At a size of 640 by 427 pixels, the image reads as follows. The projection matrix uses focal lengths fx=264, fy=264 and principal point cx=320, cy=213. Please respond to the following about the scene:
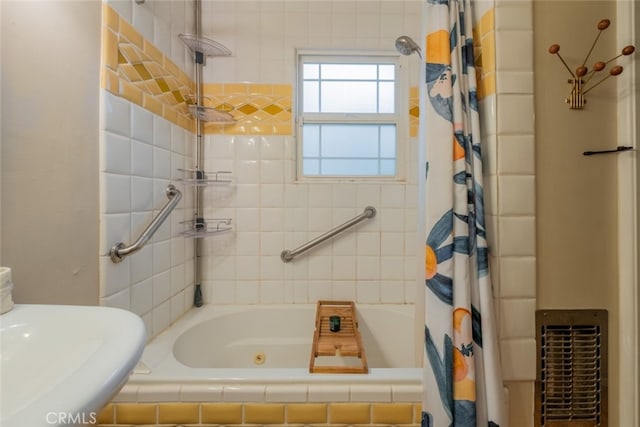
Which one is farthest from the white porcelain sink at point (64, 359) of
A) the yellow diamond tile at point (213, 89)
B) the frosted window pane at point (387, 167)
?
the frosted window pane at point (387, 167)

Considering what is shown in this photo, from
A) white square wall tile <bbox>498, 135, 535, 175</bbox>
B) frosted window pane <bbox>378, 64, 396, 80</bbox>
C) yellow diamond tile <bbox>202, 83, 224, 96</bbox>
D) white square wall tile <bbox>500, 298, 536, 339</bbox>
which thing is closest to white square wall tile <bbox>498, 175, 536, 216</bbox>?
white square wall tile <bbox>498, 135, 535, 175</bbox>

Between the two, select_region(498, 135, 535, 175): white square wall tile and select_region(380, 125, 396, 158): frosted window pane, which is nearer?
select_region(498, 135, 535, 175): white square wall tile

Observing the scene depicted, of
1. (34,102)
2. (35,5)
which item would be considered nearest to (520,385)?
(34,102)

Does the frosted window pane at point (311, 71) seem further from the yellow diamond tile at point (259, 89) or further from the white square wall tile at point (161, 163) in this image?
the white square wall tile at point (161, 163)

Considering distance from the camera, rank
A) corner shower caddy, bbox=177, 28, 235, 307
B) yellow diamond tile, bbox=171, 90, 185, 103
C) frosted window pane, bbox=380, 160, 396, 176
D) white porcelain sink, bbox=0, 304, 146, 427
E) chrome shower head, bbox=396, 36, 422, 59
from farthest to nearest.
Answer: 1. frosted window pane, bbox=380, 160, 396, 176
2. corner shower caddy, bbox=177, 28, 235, 307
3. yellow diamond tile, bbox=171, 90, 185, 103
4. chrome shower head, bbox=396, 36, 422, 59
5. white porcelain sink, bbox=0, 304, 146, 427

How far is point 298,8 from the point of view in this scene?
1.50 m

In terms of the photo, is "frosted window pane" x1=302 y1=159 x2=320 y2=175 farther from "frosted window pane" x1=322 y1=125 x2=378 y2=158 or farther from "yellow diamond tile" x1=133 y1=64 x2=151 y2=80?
"yellow diamond tile" x1=133 y1=64 x2=151 y2=80

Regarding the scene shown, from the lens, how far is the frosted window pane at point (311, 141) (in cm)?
163

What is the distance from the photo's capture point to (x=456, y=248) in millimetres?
727

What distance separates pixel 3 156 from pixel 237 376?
84cm

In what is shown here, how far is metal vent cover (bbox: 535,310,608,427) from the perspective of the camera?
755 mm

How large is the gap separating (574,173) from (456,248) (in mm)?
421

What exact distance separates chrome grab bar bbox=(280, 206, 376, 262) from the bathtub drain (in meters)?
0.51

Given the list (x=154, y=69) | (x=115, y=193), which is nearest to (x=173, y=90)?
(x=154, y=69)
